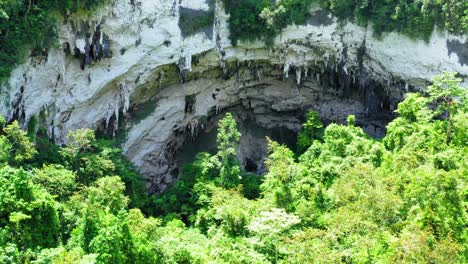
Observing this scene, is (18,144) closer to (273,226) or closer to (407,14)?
(273,226)

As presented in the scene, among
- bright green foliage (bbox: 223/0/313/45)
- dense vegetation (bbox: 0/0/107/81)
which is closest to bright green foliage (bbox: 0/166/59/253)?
dense vegetation (bbox: 0/0/107/81)

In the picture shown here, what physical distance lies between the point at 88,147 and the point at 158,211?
3.63 m

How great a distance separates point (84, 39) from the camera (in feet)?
72.6

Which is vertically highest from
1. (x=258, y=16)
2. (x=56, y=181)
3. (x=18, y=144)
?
(x=258, y=16)

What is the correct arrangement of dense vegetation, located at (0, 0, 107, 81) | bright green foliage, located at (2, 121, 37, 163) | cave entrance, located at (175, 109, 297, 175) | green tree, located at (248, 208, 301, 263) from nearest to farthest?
green tree, located at (248, 208, 301, 263), bright green foliage, located at (2, 121, 37, 163), dense vegetation, located at (0, 0, 107, 81), cave entrance, located at (175, 109, 297, 175)

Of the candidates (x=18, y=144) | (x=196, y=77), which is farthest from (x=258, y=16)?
(x=18, y=144)

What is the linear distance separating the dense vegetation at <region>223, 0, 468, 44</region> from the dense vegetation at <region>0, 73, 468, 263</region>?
4.25m

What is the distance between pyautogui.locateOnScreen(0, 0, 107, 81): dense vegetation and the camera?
18953 millimetres

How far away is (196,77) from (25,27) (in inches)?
330

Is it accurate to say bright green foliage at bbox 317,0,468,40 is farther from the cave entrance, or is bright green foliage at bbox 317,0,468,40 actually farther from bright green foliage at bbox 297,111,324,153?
the cave entrance

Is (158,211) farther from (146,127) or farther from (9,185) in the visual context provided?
(9,185)

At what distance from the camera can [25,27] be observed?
770 inches

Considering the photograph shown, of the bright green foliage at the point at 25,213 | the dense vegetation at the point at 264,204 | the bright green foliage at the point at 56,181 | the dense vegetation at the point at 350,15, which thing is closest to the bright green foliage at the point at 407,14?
the dense vegetation at the point at 350,15

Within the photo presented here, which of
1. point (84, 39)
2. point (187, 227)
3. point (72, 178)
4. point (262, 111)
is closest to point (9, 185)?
point (72, 178)
